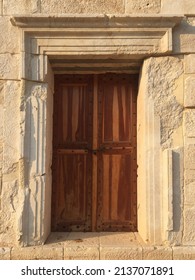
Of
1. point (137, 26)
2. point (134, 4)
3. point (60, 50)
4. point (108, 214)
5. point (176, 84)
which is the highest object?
point (134, 4)

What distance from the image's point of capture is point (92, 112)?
10.6 ft

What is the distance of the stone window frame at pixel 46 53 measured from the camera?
9.08 feet

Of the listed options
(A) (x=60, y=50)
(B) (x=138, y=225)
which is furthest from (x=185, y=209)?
(A) (x=60, y=50)

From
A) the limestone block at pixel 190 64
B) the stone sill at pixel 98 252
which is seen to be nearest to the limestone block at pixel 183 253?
the stone sill at pixel 98 252

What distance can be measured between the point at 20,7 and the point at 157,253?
271 cm

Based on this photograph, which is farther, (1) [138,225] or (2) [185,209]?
(1) [138,225]

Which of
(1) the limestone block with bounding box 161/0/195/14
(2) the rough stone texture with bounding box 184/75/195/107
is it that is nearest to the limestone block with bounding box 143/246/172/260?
(2) the rough stone texture with bounding box 184/75/195/107

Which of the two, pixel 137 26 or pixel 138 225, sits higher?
pixel 137 26

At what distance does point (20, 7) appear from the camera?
2.87 meters

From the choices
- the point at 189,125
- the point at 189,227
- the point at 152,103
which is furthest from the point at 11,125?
the point at 189,227

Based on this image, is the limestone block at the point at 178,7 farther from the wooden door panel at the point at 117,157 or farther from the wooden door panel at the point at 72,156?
the wooden door panel at the point at 72,156

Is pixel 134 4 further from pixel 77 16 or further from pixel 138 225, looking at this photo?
pixel 138 225

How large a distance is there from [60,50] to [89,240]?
6.20ft

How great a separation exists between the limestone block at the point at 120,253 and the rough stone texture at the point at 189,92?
1457 mm
